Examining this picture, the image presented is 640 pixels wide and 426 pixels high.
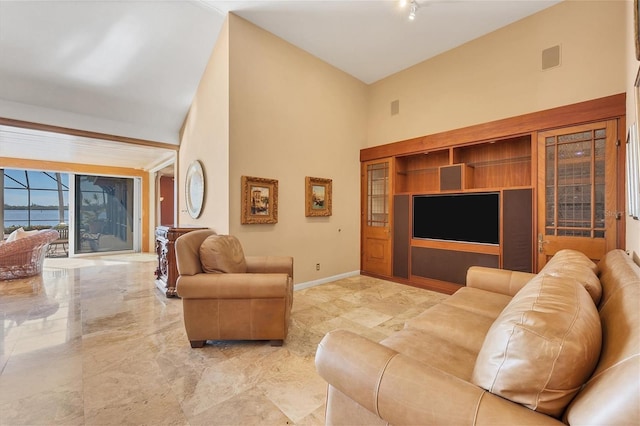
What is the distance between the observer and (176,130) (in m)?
5.43

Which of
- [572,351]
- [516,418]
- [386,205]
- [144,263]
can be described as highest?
[386,205]

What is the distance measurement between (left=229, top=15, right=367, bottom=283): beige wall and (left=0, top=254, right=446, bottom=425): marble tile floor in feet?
3.21

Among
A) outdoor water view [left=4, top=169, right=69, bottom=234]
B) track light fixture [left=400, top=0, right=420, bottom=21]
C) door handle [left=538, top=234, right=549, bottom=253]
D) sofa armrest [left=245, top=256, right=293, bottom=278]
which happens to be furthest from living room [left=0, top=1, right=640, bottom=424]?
outdoor water view [left=4, top=169, right=69, bottom=234]

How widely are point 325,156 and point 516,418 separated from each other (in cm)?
426

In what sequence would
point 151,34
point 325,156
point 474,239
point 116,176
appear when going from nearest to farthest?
1. point 151,34
2. point 474,239
3. point 325,156
4. point 116,176

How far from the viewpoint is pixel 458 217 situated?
4.09 meters

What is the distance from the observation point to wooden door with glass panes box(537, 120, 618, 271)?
9.59 ft

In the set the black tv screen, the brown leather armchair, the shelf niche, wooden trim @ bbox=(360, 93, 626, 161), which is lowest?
the brown leather armchair

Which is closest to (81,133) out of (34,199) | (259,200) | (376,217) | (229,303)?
(259,200)

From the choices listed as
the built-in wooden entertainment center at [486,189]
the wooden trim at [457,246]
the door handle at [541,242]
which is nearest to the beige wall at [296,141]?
the built-in wooden entertainment center at [486,189]

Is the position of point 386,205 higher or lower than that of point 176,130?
lower

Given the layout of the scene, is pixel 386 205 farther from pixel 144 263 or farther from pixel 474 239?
pixel 144 263

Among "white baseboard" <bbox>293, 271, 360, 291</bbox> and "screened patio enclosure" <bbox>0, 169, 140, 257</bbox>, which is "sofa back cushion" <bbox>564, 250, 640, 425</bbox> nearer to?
"white baseboard" <bbox>293, 271, 360, 291</bbox>

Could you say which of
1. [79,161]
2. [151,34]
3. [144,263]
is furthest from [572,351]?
[79,161]
